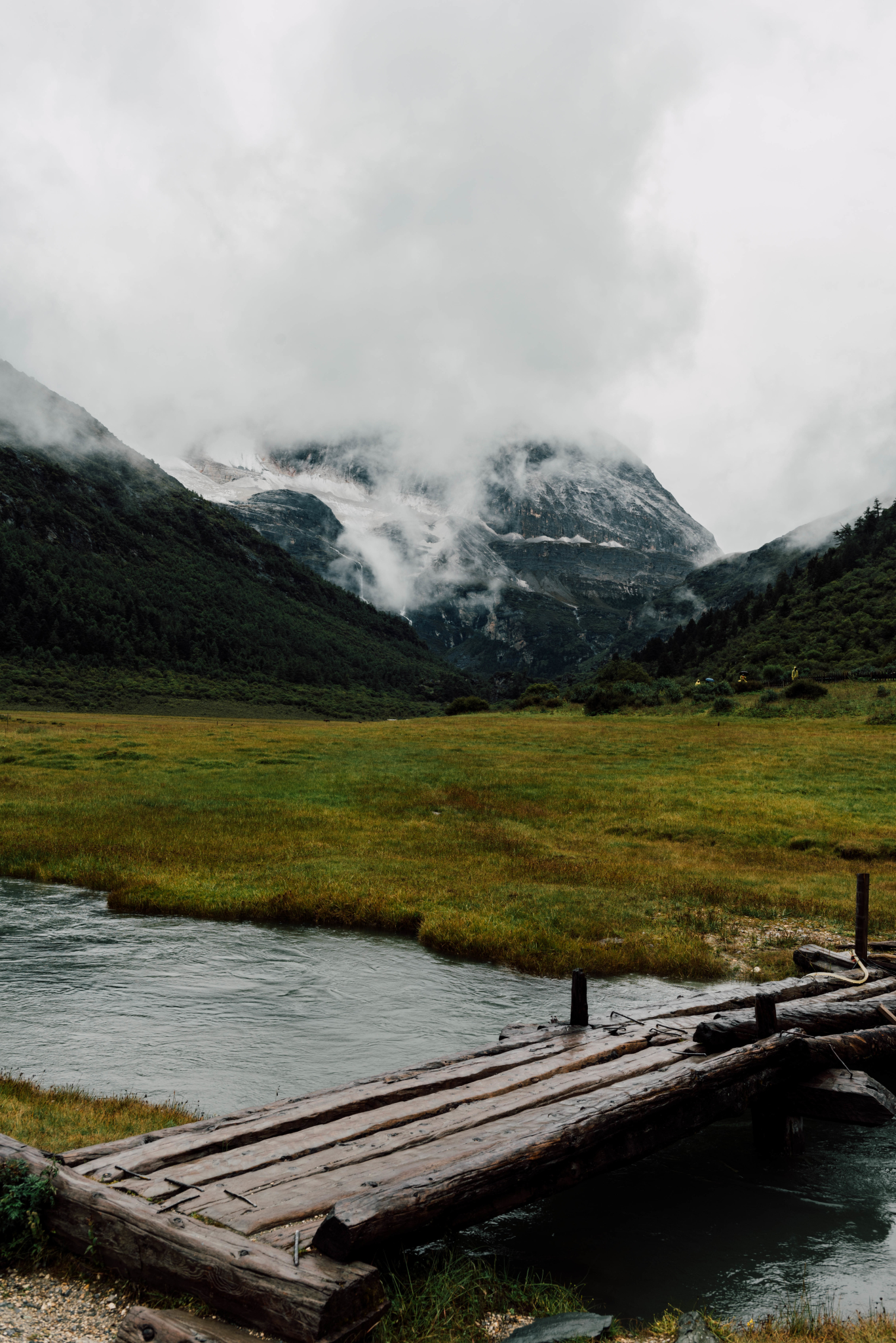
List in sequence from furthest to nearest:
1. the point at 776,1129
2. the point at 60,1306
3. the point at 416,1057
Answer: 1. the point at 416,1057
2. the point at 776,1129
3. the point at 60,1306

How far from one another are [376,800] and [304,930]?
19.1 m

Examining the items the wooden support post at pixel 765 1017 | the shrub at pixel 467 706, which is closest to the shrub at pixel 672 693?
the shrub at pixel 467 706

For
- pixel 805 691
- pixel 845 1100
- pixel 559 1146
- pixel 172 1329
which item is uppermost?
pixel 805 691

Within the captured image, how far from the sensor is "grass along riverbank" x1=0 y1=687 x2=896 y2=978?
22172mm

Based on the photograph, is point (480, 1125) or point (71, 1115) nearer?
point (480, 1125)

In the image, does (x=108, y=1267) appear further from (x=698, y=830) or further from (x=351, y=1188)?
(x=698, y=830)

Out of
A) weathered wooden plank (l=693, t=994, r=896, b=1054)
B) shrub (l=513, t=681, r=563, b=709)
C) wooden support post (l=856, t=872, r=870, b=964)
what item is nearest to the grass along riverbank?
wooden support post (l=856, t=872, r=870, b=964)

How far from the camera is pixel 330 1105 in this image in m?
9.35

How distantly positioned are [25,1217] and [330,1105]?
3146 mm

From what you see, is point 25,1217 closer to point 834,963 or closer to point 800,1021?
point 800,1021

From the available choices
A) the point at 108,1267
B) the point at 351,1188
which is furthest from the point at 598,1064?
the point at 108,1267

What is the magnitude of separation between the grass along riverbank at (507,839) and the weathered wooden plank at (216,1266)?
13347mm

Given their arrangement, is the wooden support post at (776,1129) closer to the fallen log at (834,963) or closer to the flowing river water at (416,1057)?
the flowing river water at (416,1057)

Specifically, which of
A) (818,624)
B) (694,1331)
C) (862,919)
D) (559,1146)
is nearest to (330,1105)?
(559,1146)
